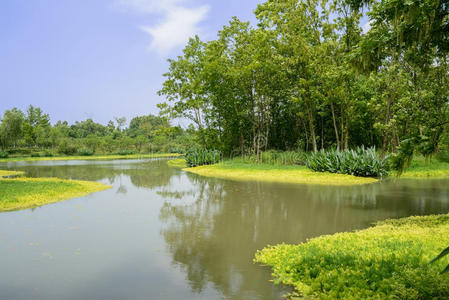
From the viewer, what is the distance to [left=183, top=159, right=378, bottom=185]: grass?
57.5ft

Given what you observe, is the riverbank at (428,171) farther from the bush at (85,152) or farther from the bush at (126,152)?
the bush at (85,152)

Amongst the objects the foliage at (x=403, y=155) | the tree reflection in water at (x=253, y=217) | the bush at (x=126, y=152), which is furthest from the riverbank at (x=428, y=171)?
the bush at (x=126, y=152)

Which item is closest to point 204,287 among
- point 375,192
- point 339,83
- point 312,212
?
point 312,212

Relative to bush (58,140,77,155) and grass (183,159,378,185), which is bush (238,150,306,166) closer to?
grass (183,159,378,185)

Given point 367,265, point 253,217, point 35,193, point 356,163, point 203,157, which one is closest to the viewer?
point 367,265

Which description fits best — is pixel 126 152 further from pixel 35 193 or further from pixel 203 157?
pixel 35 193

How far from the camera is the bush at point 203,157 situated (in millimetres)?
28547

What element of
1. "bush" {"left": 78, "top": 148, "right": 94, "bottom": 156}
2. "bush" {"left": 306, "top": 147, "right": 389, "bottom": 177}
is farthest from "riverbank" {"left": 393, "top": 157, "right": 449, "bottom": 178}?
"bush" {"left": 78, "top": 148, "right": 94, "bottom": 156}

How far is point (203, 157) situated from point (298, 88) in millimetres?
10597

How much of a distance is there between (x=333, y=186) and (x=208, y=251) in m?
11.0

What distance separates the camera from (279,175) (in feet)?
65.4

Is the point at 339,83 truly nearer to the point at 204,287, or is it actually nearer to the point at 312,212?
the point at 312,212

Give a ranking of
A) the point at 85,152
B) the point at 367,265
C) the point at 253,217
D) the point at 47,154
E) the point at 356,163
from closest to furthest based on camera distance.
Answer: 1. the point at 367,265
2. the point at 253,217
3. the point at 356,163
4. the point at 47,154
5. the point at 85,152

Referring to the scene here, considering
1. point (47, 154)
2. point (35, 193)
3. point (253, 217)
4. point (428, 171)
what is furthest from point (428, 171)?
point (47, 154)
